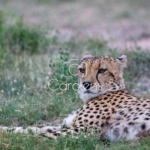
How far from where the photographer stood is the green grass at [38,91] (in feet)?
9.73

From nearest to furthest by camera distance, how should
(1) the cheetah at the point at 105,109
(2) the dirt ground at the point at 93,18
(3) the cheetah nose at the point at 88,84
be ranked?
(1) the cheetah at the point at 105,109, (3) the cheetah nose at the point at 88,84, (2) the dirt ground at the point at 93,18

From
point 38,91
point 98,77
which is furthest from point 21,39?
point 98,77

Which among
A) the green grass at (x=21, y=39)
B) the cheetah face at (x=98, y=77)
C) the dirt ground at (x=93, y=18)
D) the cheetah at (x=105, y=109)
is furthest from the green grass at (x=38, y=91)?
the dirt ground at (x=93, y=18)

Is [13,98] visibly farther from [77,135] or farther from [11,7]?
[11,7]

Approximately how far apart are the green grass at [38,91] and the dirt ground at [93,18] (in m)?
1.12

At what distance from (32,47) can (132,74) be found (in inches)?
82.8

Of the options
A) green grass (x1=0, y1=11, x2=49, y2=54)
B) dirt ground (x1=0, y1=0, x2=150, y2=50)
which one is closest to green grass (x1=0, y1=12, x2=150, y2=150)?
green grass (x1=0, y1=11, x2=49, y2=54)

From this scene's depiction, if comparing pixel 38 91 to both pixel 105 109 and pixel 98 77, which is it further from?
pixel 105 109

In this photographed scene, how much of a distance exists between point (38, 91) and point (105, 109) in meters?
1.50

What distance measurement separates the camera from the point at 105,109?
3.37m

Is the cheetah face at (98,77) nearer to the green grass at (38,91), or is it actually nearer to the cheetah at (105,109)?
the cheetah at (105,109)

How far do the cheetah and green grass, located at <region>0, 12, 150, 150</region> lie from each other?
0.13 m

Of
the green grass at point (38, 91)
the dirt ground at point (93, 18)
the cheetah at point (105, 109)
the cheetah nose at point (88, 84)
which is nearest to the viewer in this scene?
the green grass at point (38, 91)

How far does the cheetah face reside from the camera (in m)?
3.55
